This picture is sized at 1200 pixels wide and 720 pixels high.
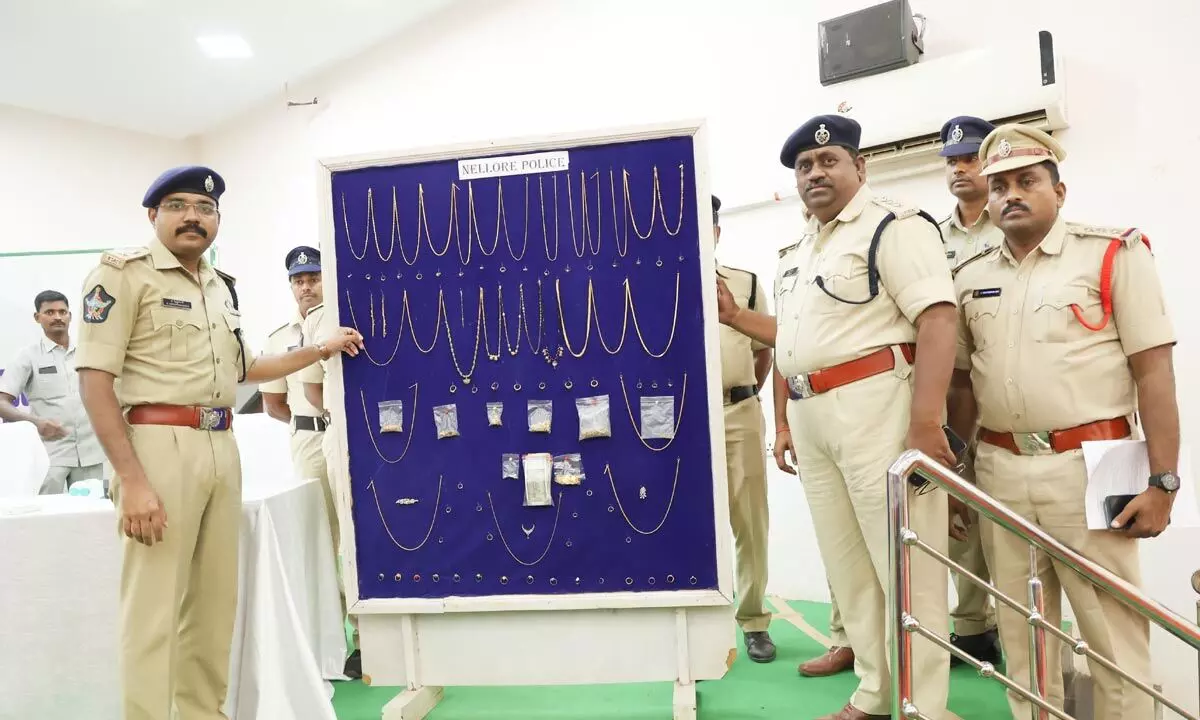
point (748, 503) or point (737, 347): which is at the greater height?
point (737, 347)

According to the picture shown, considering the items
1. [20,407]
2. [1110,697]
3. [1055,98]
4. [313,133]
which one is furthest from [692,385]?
[313,133]

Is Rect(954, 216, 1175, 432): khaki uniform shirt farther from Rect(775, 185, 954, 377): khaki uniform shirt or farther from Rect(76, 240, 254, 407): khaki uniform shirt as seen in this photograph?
Rect(76, 240, 254, 407): khaki uniform shirt

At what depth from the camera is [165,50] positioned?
5.78 m

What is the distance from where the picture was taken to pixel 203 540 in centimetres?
235

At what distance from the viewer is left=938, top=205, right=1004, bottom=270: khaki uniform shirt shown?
9.14ft

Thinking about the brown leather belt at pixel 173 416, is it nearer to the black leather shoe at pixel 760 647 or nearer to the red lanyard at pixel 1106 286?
the black leather shoe at pixel 760 647

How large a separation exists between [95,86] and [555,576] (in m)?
5.73

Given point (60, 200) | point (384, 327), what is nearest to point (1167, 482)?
point (384, 327)

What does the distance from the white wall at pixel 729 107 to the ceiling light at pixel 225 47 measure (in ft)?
2.08

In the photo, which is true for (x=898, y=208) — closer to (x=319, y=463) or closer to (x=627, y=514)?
(x=627, y=514)

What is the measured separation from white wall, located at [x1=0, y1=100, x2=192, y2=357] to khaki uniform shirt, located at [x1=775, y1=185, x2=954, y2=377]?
18.7 feet

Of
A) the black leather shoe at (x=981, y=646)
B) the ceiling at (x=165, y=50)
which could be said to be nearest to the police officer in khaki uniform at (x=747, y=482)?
the black leather shoe at (x=981, y=646)

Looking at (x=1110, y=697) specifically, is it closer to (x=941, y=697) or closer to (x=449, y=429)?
(x=941, y=697)

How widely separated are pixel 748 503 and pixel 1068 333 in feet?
4.92
